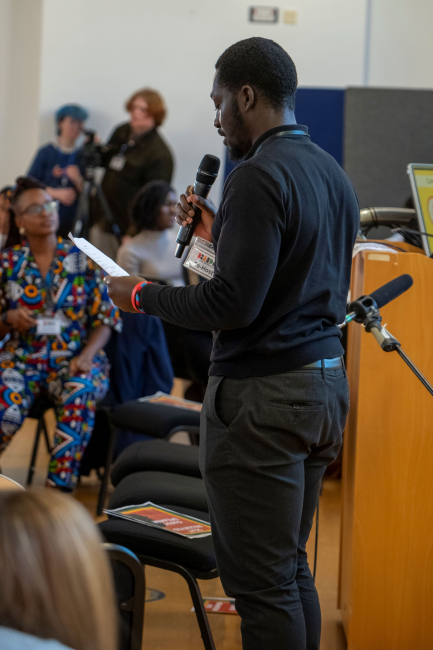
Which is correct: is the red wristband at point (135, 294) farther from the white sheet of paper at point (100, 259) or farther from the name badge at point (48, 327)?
the name badge at point (48, 327)

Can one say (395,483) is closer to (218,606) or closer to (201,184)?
(218,606)

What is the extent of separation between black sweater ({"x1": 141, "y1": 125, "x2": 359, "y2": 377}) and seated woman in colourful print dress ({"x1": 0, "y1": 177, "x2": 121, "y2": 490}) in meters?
1.64

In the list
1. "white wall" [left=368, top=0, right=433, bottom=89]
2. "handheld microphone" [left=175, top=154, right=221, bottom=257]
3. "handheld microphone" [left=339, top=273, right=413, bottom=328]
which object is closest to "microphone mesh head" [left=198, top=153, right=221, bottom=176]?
"handheld microphone" [left=175, top=154, right=221, bottom=257]

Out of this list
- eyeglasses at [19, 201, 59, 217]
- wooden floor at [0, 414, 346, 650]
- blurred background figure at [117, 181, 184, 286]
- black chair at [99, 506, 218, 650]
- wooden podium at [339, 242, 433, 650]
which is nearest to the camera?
black chair at [99, 506, 218, 650]

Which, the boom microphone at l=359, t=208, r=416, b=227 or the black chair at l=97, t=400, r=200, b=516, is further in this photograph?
the black chair at l=97, t=400, r=200, b=516

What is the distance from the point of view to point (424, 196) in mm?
2053

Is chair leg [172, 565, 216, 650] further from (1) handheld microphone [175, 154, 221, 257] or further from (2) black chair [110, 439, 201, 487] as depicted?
(1) handheld microphone [175, 154, 221, 257]

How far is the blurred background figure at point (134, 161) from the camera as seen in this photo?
5.73m

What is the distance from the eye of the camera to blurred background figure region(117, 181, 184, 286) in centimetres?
407

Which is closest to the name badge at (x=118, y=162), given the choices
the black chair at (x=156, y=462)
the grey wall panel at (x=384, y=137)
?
the grey wall panel at (x=384, y=137)

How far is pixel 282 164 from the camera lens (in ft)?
3.97

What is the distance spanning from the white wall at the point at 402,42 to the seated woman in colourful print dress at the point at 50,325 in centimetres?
417

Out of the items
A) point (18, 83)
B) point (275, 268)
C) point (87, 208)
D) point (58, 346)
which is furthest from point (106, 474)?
point (18, 83)

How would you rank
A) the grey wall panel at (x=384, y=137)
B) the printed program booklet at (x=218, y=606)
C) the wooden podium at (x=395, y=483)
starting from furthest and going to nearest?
the grey wall panel at (x=384, y=137), the printed program booklet at (x=218, y=606), the wooden podium at (x=395, y=483)
